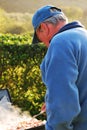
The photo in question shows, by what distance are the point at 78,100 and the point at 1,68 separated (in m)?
5.17

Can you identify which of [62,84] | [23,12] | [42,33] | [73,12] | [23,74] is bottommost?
[73,12]

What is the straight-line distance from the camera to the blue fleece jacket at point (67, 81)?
11.1ft

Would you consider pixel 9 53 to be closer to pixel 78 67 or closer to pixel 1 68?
pixel 1 68

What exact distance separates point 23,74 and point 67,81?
204 inches

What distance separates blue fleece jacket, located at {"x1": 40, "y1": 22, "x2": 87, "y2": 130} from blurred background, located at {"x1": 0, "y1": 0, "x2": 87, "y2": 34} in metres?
9.50

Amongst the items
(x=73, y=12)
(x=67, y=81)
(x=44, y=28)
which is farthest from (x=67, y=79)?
(x=73, y=12)

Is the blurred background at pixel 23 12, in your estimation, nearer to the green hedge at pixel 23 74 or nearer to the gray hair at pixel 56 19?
the green hedge at pixel 23 74

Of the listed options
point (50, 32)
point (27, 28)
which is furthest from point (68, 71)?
point (27, 28)

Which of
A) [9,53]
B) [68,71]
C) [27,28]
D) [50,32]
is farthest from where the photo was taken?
[27,28]

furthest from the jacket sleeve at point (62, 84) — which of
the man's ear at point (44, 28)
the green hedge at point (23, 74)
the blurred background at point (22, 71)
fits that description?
the green hedge at point (23, 74)

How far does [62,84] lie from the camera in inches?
132

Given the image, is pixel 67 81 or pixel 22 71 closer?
pixel 67 81

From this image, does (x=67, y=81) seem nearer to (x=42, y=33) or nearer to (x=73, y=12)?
(x=42, y=33)

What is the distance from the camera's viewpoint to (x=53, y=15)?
12.4 ft
